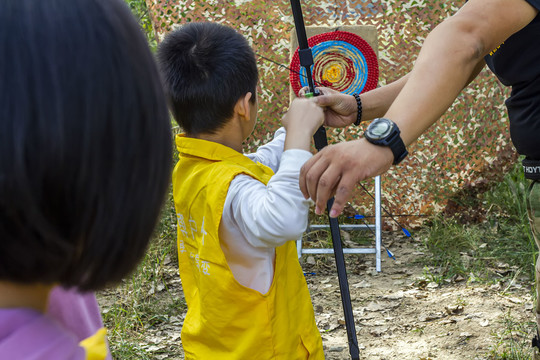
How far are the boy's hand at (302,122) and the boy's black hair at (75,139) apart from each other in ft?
2.80

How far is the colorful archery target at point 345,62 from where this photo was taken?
3.27 m

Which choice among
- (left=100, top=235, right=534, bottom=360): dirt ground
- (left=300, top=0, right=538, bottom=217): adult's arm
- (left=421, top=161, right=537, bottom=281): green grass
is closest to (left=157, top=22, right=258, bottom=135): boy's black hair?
(left=300, top=0, right=538, bottom=217): adult's arm

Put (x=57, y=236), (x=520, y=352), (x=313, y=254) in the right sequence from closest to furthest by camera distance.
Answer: (x=57, y=236)
(x=520, y=352)
(x=313, y=254)

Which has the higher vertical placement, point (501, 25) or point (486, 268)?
point (501, 25)

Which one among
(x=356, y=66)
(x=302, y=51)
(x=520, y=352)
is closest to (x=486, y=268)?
(x=520, y=352)

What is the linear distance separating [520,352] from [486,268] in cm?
106

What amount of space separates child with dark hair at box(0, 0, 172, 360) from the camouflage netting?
357cm

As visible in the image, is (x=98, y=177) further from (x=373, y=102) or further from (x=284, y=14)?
(x=284, y=14)

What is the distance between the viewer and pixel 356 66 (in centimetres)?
330

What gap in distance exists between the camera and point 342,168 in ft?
3.66

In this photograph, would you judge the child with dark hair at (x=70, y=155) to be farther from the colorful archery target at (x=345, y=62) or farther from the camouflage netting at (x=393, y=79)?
the camouflage netting at (x=393, y=79)

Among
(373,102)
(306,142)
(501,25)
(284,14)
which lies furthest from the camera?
(284,14)

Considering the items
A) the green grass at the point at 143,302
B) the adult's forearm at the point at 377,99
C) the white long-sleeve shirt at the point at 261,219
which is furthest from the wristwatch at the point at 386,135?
the green grass at the point at 143,302

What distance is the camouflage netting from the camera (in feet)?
12.9
